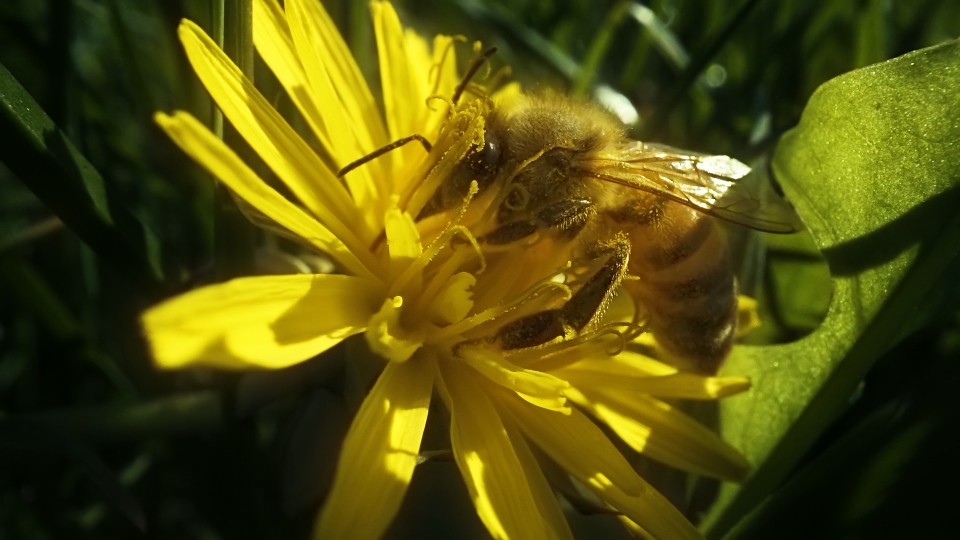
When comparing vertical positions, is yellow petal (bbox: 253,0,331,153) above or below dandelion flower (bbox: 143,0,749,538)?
above

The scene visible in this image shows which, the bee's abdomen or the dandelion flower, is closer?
the dandelion flower

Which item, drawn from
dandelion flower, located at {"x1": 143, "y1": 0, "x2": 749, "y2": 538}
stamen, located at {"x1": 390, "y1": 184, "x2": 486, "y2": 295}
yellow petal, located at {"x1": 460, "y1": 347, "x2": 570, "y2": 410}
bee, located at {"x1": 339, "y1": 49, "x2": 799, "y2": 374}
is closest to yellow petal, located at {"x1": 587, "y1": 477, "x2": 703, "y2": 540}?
dandelion flower, located at {"x1": 143, "y1": 0, "x2": 749, "y2": 538}

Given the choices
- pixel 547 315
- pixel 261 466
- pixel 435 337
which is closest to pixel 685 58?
pixel 547 315

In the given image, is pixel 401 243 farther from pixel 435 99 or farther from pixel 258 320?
pixel 435 99

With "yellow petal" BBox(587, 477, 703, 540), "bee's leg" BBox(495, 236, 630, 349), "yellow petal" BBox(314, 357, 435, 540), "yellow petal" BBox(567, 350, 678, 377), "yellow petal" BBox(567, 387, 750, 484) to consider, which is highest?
"bee's leg" BBox(495, 236, 630, 349)

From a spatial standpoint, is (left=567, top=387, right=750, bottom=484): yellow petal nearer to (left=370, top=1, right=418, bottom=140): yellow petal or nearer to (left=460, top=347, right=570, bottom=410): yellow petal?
(left=460, top=347, right=570, bottom=410): yellow petal

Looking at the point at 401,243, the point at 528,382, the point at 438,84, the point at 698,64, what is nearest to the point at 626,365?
the point at 528,382

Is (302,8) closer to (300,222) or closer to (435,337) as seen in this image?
(300,222)
